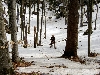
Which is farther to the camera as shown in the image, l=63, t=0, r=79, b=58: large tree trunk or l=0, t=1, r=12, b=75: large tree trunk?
l=63, t=0, r=79, b=58: large tree trunk

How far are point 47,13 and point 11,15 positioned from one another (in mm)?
47032

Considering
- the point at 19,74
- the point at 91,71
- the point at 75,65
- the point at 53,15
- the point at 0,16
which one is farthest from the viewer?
the point at 53,15

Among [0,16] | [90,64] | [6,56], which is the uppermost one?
[0,16]

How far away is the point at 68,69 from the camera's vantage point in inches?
464

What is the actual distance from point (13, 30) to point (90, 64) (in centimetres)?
472

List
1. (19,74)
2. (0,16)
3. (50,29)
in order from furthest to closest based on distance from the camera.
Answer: (50,29) < (19,74) < (0,16)

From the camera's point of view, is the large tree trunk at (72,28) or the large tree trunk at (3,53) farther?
the large tree trunk at (72,28)

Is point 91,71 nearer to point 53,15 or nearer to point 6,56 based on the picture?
point 6,56

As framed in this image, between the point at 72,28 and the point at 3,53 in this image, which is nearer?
the point at 3,53

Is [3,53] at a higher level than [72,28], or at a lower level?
lower

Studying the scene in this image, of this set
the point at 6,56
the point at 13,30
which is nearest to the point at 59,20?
the point at 13,30

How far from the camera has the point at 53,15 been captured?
5850cm

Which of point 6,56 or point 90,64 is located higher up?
point 6,56

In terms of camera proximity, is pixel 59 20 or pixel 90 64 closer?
pixel 90 64
